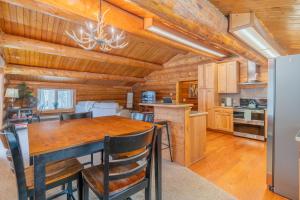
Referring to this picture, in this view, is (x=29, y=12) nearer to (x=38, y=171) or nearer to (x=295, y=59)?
(x=38, y=171)

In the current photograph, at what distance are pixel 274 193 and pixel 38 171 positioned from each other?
280 cm

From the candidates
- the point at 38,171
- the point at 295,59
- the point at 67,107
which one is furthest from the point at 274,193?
the point at 67,107

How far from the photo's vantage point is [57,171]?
5.04 feet

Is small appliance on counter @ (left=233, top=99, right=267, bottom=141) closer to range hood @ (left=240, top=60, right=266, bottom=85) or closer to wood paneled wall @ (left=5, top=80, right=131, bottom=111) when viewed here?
range hood @ (left=240, top=60, right=266, bottom=85)

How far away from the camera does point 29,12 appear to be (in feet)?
12.9

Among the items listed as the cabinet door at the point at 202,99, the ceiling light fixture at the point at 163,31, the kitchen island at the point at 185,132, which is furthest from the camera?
the cabinet door at the point at 202,99

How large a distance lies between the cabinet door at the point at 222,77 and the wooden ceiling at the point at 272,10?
2528 millimetres

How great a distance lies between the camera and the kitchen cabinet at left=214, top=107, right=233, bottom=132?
17.2 ft

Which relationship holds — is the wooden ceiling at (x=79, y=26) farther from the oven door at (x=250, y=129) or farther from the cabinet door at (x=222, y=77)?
the oven door at (x=250, y=129)

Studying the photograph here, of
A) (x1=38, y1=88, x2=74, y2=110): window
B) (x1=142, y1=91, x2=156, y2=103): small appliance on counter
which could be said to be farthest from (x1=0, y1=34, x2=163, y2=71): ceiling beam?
(x1=38, y1=88, x2=74, y2=110): window

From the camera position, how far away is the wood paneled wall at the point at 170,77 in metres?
5.44

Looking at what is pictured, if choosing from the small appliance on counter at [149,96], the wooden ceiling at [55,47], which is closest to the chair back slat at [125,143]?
the wooden ceiling at [55,47]

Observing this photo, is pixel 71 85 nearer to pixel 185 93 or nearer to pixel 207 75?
pixel 185 93

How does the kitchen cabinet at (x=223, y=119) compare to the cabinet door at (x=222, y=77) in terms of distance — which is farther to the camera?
the cabinet door at (x=222, y=77)
